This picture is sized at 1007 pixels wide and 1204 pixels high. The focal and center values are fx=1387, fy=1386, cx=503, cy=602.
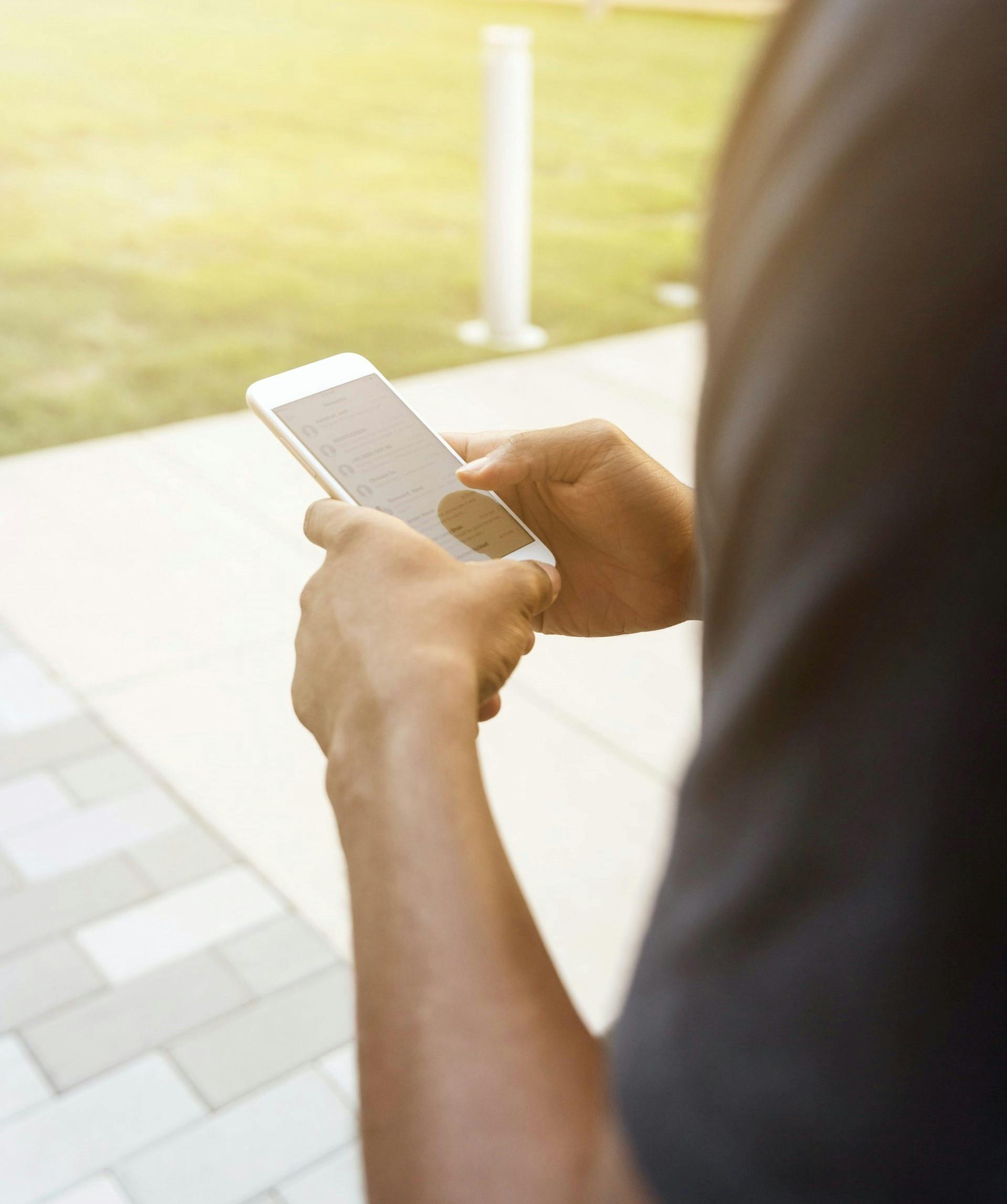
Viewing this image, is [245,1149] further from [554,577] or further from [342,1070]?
[554,577]

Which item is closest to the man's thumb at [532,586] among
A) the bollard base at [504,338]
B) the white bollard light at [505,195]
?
the white bollard light at [505,195]

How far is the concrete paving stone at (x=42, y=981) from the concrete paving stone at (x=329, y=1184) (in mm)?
451

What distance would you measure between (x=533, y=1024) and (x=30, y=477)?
3318 millimetres

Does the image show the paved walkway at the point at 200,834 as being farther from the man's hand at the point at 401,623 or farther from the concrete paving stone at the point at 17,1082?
the man's hand at the point at 401,623

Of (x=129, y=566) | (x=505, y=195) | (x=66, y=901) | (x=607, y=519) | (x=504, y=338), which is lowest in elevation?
(x=504, y=338)

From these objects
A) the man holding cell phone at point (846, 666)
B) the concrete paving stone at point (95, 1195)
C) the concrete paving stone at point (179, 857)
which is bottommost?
the concrete paving stone at point (179, 857)

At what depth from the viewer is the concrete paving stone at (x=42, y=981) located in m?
1.89

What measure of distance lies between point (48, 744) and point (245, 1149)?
3.36 ft

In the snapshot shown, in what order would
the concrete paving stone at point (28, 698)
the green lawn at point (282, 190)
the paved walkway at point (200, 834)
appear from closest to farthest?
the paved walkway at point (200, 834) < the concrete paving stone at point (28, 698) < the green lawn at point (282, 190)

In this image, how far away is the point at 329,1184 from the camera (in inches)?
65.2

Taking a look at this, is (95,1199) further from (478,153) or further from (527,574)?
(478,153)

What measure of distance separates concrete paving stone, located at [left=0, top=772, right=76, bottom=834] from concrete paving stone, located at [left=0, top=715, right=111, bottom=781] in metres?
0.03

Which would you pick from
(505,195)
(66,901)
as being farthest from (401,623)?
(505,195)

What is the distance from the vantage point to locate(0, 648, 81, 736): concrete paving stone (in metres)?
2.56
